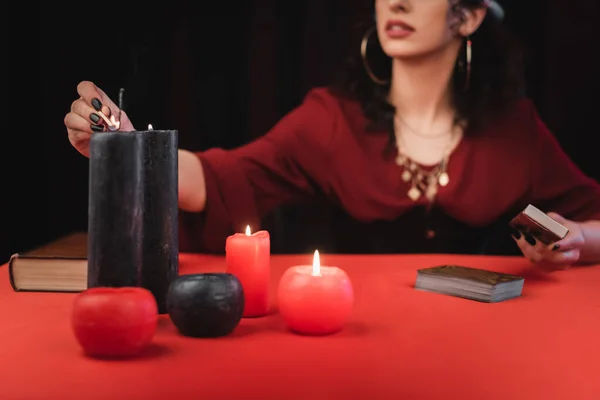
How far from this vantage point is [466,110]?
7.32 feet

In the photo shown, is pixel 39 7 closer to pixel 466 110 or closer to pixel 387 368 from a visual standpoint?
pixel 466 110

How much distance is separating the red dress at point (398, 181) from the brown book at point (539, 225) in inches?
26.3

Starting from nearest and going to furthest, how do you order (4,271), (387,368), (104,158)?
(387,368) < (104,158) < (4,271)

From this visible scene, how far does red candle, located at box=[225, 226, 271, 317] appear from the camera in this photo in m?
1.12

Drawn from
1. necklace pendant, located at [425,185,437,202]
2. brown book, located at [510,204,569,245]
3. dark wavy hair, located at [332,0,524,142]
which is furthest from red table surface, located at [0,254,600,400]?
dark wavy hair, located at [332,0,524,142]

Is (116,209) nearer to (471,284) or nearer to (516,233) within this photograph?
(471,284)

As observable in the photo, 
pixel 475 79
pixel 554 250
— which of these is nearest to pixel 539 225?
pixel 554 250

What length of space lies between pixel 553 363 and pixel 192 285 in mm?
452

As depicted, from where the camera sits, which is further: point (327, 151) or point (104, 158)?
point (327, 151)

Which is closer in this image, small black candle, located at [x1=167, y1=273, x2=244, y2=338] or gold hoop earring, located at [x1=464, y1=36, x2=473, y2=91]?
small black candle, located at [x1=167, y1=273, x2=244, y2=338]

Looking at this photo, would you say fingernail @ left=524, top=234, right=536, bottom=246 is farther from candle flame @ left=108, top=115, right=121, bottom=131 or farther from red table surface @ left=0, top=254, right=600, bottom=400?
candle flame @ left=108, top=115, right=121, bottom=131

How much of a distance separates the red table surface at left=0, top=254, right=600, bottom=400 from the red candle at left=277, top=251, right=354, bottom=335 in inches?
0.7

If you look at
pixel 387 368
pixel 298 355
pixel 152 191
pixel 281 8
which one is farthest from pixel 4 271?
pixel 281 8

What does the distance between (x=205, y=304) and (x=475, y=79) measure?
149cm
